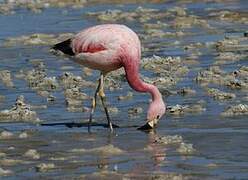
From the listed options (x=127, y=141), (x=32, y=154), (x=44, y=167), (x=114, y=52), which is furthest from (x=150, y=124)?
(x=44, y=167)

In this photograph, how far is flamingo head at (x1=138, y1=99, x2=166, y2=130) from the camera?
12630 mm

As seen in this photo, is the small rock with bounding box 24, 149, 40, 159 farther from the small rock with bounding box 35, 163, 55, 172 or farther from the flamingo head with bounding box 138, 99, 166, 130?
the flamingo head with bounding box 138, 99, 166, 130

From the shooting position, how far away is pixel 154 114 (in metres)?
12.7

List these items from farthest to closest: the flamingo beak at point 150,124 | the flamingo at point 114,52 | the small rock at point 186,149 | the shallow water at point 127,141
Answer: the flamingo at point 114,52 → the flamingo beak at point 150,124 → the small rock at point 186,149 → the shallow water at point 127,141

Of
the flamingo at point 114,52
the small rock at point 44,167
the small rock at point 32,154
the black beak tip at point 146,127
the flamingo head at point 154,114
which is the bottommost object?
the small rock at point 32,154

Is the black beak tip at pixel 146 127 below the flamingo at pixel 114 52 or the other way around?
below

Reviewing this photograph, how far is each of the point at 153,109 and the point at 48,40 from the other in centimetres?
1087

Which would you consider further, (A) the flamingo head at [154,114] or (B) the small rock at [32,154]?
(A) the flamingo head at [154,114]

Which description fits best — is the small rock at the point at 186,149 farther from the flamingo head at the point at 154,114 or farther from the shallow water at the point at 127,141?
the flamingo head at the point at 154,114

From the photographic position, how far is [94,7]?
105ft

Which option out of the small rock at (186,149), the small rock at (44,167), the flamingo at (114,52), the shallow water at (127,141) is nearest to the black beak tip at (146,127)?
the flamingo at (114,52)

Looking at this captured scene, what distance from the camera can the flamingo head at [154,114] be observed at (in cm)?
1263

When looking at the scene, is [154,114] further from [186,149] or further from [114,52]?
[186,149]

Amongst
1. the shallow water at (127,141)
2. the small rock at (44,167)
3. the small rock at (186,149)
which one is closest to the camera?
the shallow water at (127,141)
